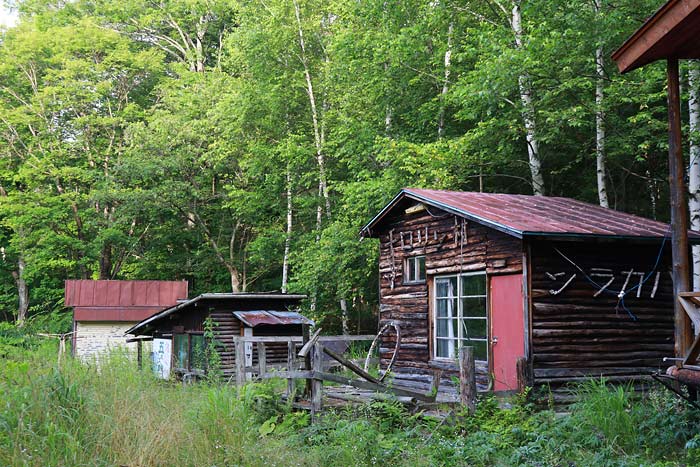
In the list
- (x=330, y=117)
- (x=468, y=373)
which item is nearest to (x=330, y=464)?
(x=468, y=373)

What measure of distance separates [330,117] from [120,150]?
41.2 feet

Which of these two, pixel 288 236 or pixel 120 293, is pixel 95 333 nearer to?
pixel 120 293

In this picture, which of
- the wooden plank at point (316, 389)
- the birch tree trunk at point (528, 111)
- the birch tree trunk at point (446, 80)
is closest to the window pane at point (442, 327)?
the wooden plank at point (316, 389)

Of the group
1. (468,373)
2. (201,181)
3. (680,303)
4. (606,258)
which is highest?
(201,181)

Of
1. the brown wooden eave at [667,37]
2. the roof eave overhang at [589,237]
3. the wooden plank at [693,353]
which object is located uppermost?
the brown wooden eave at [667,37]

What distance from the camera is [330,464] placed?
7898 millimetres

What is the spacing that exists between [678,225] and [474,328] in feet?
16.4

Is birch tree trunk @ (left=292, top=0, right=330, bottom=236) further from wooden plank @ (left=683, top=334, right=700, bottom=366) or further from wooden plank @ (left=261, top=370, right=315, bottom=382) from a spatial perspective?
wooden plank @ (left=683, top=334, right=700, bottom=366)

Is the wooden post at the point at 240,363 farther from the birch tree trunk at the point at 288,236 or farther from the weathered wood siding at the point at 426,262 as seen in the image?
the birch tree trunk at the point at 288,236

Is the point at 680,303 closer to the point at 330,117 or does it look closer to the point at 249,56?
the point at 330,117

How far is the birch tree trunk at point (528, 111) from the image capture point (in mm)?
18078

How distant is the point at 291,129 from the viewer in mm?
30125

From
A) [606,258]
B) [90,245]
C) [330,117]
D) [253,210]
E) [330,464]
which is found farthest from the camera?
[90,245]

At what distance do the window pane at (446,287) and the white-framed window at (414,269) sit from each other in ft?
1.69
